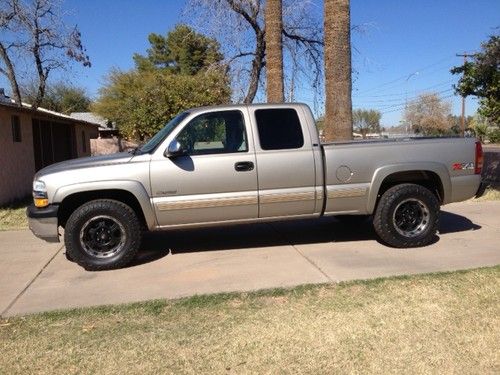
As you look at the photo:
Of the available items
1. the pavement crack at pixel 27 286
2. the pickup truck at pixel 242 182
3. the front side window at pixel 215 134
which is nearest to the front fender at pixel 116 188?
the pickup truck at pixel 242 182

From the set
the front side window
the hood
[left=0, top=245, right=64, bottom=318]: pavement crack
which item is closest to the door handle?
the front side window

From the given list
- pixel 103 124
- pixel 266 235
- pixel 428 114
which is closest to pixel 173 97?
A: pixel 266 235

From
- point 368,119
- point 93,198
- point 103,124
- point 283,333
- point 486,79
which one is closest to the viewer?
point 283,333

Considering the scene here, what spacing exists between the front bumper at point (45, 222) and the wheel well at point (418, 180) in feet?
13.2

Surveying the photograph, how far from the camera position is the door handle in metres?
6.33

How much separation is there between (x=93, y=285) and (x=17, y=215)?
20.1 feet

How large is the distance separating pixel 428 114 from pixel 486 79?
78067mm

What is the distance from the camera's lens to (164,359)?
3826 millimetres

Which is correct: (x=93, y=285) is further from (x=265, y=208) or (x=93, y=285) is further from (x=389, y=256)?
(x=389, y=256)

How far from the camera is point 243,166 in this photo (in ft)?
20.8

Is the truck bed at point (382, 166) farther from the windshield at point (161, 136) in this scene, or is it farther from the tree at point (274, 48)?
the tree at point (274, 48)

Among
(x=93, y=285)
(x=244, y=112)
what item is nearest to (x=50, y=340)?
(x=93, y=285)

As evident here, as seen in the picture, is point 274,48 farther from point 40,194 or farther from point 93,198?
point 40,194

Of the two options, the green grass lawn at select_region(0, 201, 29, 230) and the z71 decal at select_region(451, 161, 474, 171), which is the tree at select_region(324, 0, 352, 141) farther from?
the green grass lawn at select_region(0, 201, 29, 230)
